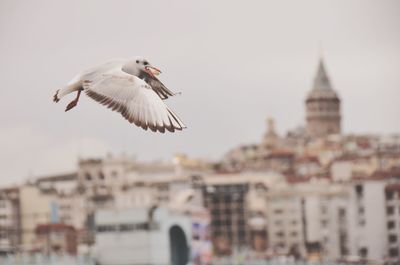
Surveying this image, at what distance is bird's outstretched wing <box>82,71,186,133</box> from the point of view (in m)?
7.33

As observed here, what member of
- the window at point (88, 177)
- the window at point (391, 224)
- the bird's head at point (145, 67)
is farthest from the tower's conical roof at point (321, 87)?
the bird's head at point (145, 67)

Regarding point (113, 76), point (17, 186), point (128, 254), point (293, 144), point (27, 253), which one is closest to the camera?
point (113, 76)

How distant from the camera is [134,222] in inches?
3462

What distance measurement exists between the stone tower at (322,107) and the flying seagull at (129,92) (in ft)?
590

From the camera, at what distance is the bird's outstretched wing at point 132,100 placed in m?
7.33

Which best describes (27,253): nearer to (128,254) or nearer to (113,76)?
(128,254)

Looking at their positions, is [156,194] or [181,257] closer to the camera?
[181,257]

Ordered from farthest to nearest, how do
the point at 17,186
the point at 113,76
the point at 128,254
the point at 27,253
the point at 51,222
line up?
the point at 17,186 < the point at 51,222 < the point at 27,253 < the point at 128,254 < the point at 113,76

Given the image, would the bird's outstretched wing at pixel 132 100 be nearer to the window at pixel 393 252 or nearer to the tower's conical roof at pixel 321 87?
the window at pixel 393 252

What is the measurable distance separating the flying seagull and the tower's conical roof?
17982cm

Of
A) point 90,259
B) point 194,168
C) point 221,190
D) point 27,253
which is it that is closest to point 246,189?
point 221,190

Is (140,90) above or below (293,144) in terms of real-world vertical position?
below

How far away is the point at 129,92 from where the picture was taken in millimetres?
7594

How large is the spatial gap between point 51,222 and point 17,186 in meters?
12.3
